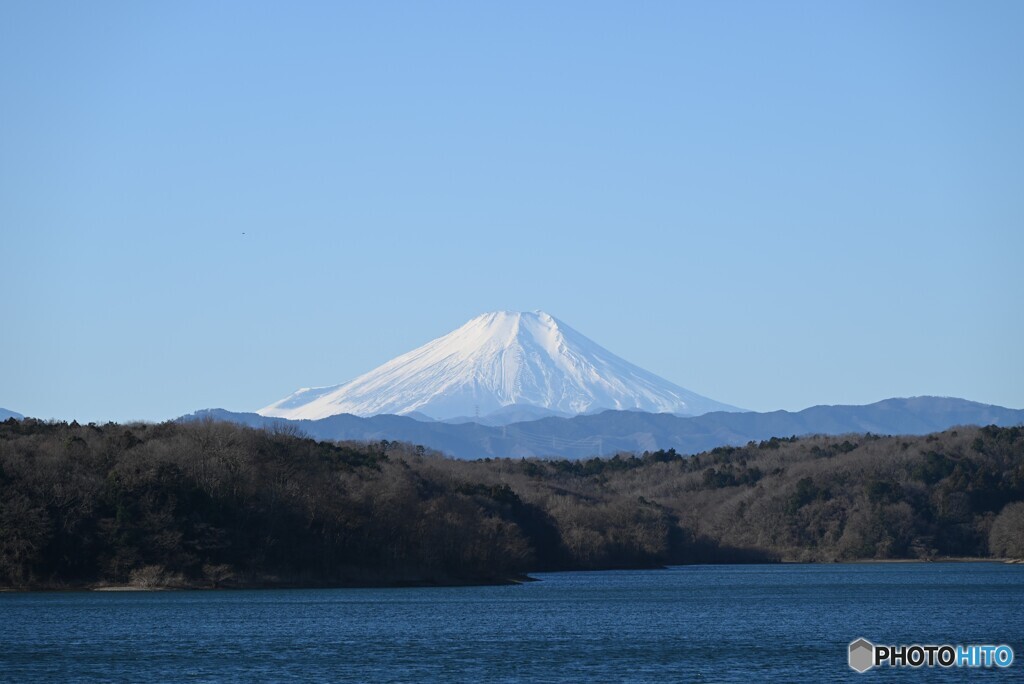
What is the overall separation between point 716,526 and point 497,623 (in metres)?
107

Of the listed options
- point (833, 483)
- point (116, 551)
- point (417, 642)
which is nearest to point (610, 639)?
point (417, 642)

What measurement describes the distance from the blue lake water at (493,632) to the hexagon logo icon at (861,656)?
0.46 metres

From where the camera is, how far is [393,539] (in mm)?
103000

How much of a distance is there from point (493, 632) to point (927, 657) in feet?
62.9

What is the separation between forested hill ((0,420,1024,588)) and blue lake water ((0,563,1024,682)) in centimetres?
234

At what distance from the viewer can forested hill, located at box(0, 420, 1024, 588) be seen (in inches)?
3430

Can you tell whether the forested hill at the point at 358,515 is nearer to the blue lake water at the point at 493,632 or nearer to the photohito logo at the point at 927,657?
the blue lake water at the point at 493,632

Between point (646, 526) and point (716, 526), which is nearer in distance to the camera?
point (646, 526)

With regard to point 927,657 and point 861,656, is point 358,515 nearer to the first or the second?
point 861,656

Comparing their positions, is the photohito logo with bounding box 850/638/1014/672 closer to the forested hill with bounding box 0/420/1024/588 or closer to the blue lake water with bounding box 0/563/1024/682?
the blue lake water with bounding box 0/563/1024/682

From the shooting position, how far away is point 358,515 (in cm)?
9981

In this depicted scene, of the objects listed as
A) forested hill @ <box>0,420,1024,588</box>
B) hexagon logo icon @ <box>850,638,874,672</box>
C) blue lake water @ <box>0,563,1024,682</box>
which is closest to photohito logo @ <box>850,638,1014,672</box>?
hexagon logo icon @ <box>850,638,874,672</box>

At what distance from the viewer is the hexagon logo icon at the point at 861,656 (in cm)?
5235

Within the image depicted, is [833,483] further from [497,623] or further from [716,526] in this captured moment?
[497,623]
